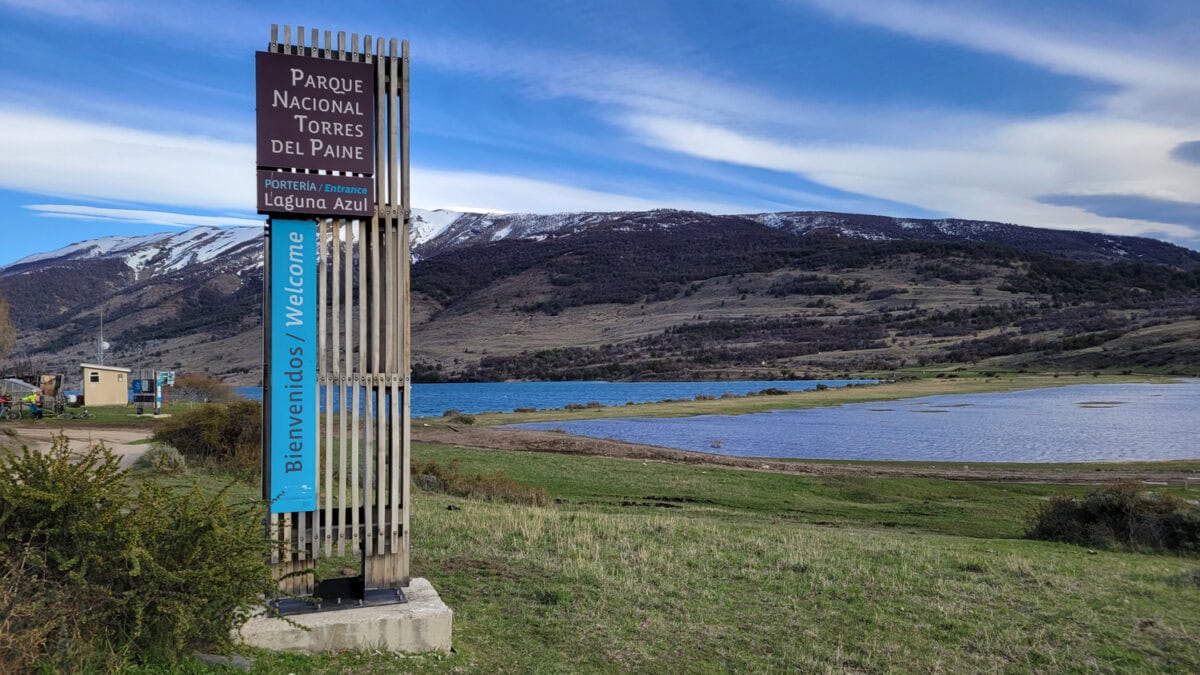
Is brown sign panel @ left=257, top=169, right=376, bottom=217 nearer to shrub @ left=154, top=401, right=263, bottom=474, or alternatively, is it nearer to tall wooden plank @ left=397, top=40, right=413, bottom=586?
tall wooden plank @ left=397, top=40, right=413, bottom=586

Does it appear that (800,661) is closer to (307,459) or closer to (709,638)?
(709,638)

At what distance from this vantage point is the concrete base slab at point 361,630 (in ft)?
20.3

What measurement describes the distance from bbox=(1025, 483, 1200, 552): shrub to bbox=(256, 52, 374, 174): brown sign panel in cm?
1429

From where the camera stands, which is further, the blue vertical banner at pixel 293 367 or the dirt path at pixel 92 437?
the dirt path at pixel 92 437

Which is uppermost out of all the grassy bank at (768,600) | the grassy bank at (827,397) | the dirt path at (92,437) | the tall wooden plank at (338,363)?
the tall wooden plank at (338,363)

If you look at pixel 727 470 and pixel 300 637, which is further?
pixel 727 470

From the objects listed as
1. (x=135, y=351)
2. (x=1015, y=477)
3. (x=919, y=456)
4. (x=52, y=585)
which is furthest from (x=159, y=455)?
(x=135, y=351)

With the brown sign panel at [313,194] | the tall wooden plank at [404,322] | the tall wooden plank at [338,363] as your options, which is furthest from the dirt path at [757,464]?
the brown sign panel at [313,194]

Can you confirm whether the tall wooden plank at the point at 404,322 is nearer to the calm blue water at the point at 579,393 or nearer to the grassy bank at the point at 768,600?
the grassy bank at the point at 768,600

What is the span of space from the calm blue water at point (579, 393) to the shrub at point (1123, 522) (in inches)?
2112

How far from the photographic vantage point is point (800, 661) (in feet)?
22.6

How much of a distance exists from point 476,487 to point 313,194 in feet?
48.4

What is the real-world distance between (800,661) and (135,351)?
20533 cm

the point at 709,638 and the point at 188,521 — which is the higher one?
the point at 188,521
